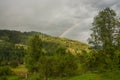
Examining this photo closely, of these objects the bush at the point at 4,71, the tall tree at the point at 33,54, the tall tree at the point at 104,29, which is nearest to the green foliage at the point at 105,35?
the tall tree at the point at 104,29

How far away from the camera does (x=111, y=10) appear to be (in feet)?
267

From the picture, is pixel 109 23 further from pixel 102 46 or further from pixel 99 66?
pixel 99 66

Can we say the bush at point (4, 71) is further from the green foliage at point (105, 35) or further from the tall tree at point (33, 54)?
the green foliage at point (105, 35)

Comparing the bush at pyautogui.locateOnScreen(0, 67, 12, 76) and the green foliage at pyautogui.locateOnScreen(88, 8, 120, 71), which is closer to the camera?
the green foliage at pyautogui.locateOnScreen(88, 8, 120, 71)

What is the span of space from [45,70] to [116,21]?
32146 millimetres

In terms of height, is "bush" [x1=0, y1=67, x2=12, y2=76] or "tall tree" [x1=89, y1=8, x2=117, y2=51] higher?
"tall tree" [x1=89, y1=8, x2=117, y2=51]

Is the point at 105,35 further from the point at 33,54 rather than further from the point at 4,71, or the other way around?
the point at 4,71

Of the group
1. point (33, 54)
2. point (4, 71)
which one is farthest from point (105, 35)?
point (4, 71)

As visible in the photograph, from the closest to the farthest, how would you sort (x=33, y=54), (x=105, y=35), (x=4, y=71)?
(x=105, y=35) → (x=33, y=54) → (x=4, y=71)

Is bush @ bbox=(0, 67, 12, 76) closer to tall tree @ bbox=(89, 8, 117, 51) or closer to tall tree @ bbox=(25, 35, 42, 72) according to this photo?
tall tree @ bbox=(25, 35, 42, 72)

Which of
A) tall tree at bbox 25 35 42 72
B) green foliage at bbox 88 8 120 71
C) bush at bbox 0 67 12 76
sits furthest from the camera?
bush at bbox 0 67 12 76

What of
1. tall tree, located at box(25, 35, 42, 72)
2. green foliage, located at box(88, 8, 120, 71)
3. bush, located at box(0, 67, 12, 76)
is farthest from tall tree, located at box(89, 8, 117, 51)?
bush, located at box(0, 67, 12, 76)

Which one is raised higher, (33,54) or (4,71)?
(33,54)

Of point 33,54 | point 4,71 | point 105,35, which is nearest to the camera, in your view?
point 105,35
